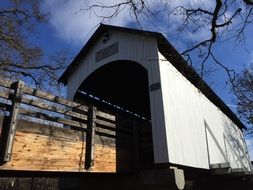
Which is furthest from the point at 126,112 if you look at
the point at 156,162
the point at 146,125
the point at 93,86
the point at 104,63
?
the point at 156,162

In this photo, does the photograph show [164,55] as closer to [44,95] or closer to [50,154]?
[44,95]

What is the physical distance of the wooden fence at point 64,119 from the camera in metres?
4.95

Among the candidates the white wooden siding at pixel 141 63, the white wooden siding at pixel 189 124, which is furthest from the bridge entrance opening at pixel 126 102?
the white wooden siding at pixel 189 124

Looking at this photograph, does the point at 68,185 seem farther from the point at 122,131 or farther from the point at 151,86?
the point at 151,86

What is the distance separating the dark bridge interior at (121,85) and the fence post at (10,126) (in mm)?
5445

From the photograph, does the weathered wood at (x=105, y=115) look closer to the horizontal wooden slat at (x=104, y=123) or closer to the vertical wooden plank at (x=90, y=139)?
the horizontal wooden slat at (x=104, y=123)

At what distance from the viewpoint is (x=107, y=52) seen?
10102mm

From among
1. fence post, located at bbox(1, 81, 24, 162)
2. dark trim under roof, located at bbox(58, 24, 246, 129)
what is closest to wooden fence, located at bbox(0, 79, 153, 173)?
fence post, located at bbox(1, 81, 24, 162)

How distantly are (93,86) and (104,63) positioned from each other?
6.62 ft

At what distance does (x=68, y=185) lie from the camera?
9.86 m

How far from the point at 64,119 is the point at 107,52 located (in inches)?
173

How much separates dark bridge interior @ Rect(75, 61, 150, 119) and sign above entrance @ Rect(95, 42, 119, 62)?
1.29 ft

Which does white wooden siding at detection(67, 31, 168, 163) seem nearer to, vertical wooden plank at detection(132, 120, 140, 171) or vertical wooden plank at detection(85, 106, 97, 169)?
vertical wooden plank at detection(132, 120, 140, 171)

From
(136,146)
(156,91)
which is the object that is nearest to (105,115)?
(136,146)
